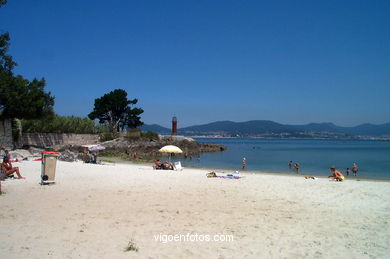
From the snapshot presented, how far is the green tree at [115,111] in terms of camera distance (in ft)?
192

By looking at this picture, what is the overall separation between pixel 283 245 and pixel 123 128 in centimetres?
5863

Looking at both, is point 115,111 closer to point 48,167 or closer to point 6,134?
point 6,134

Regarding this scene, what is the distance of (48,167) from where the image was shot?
38.3 feet

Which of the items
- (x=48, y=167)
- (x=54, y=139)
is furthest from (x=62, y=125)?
(x=48, y=167)

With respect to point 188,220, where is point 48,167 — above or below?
above

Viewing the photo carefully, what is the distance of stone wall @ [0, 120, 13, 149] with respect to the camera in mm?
27609

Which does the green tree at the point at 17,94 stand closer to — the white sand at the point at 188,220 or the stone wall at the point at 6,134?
Result: the stone wall at the point at 6,134

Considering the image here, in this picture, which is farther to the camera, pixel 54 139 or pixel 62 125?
pixel 62 125

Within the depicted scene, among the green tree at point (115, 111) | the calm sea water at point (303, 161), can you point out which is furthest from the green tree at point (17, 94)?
the green tree at point (115, 111)

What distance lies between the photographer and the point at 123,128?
62.3 m

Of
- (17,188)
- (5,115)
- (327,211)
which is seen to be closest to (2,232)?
(17,188)

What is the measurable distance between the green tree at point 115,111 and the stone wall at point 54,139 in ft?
34.2

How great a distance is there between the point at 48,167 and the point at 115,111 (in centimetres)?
4911

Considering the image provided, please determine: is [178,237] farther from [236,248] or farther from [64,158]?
[64,158]
